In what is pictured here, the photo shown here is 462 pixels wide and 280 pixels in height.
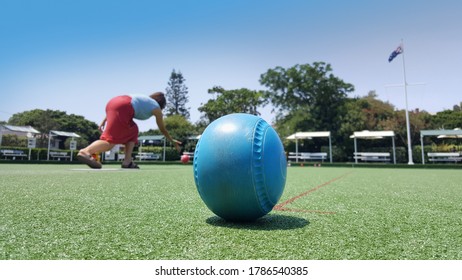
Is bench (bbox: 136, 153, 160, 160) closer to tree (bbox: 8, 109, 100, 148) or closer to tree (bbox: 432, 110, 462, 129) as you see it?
tree (bbox: 8, 109, 100, 148)

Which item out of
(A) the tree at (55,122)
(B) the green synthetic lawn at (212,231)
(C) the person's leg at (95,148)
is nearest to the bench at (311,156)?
(C) the person's leg at (95,148)

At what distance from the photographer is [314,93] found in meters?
35.5

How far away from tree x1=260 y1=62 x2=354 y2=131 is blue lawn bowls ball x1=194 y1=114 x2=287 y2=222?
108 feet

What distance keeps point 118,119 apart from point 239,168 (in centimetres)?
752

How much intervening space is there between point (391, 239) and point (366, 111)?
1429 inches

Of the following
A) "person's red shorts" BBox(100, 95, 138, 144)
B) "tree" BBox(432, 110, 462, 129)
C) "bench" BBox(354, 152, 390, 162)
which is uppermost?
"tree" BBox(432, 110, 462, 129)

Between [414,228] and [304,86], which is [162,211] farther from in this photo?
[304,86]

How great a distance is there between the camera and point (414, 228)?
269 centimetres

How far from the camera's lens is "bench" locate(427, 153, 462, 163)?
24.7 meters

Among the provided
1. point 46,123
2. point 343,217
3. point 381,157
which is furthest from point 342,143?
point 46,123

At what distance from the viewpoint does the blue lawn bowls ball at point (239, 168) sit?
2.61 m

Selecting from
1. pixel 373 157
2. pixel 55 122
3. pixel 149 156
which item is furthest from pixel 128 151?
pixel 55 122

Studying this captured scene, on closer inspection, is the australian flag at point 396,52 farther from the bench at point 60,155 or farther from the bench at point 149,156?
the bench at point 60,155

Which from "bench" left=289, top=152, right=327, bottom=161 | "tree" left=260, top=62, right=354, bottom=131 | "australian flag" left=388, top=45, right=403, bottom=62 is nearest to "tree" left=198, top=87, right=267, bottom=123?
"tree" left=260, top=62, right=354, bottom=131
